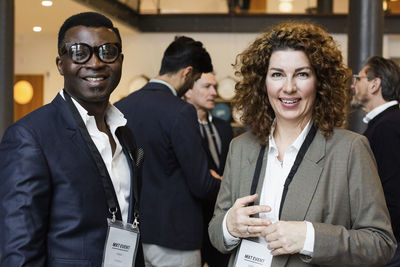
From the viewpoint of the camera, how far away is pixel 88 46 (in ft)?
5.76

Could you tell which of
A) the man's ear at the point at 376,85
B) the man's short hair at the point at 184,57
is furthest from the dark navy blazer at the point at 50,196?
the man's ear at the point at 376,85

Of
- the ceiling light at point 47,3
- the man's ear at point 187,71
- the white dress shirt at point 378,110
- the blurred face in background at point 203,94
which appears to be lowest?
the white dress shirt at point 378,110

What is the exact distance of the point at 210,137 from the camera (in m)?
4.39

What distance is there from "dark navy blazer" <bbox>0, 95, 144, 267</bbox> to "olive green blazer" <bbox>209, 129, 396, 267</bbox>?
0.66m

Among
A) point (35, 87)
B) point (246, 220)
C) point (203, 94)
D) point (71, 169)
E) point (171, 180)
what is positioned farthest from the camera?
point (35, 87)

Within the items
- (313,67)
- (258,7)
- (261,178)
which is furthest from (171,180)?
(258,7)

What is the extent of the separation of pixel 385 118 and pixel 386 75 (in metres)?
0.52

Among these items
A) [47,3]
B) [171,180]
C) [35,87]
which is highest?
[47,3]

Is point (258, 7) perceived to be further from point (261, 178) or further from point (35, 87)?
point (261, 178)

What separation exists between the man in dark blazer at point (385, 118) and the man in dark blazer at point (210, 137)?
1.07 metres

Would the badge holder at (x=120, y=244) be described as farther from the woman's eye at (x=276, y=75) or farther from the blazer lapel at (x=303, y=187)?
the woman's eye at (x=276, y=75)

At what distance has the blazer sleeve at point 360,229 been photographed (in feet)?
5.83

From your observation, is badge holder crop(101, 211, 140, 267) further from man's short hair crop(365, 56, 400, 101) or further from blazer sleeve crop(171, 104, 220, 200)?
man's short hair crop(365, 56, 400, 101)

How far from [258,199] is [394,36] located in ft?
33.8
